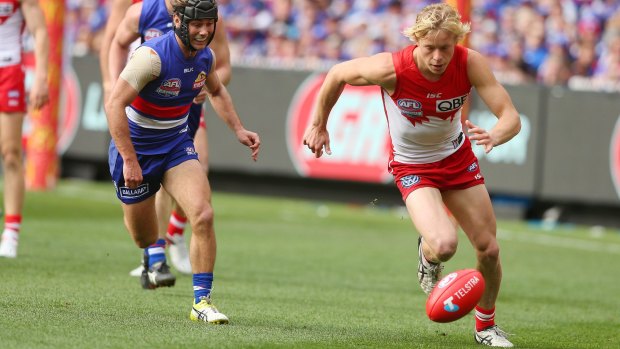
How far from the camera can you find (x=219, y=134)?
20.2 metres

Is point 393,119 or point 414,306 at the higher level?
point 393,119

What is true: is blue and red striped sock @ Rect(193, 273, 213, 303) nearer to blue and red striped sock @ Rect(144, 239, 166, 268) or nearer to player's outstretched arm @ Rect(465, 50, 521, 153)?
blue and red striped sock @ Rect(144, 239, 166, 268)

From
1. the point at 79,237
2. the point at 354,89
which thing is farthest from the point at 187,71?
the point at 354,89

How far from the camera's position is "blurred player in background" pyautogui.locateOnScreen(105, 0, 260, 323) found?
7613 millimetres

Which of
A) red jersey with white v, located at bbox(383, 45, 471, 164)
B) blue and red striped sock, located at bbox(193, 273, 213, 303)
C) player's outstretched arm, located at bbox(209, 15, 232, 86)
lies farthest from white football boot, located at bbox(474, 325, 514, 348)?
player's outstretched arm, located at bbox(209, 15, 232, 86)

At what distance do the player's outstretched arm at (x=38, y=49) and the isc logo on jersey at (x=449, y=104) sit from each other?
424 centimetres

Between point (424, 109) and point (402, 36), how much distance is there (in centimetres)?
1229

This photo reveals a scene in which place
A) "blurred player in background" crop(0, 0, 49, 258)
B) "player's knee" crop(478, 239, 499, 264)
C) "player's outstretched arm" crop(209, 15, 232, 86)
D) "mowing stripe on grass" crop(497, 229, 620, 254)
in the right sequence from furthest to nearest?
"mowing stripe on grass" crop(497, 229, 620, 254)
"blurred player in background" crop(0, 0, 49, 258)
"player's outstretched arm" crop(209, 15, 232, 86)
"player's knee" crop(478, 239, 499, 264)

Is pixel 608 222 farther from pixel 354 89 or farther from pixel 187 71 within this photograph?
pixel 187 71

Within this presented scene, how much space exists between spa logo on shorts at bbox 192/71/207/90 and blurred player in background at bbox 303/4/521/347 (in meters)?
0.79

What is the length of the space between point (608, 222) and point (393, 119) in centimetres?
1110

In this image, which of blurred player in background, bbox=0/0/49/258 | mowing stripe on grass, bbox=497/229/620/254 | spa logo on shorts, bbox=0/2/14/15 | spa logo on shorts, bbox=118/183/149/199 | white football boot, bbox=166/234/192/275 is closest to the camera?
spa logo on shorts, bbox=118/183/149/199

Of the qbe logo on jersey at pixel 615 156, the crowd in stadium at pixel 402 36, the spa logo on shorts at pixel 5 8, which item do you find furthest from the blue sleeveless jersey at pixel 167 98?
the crowd in stadium at pixel 402 36

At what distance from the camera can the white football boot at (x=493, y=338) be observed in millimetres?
7699
